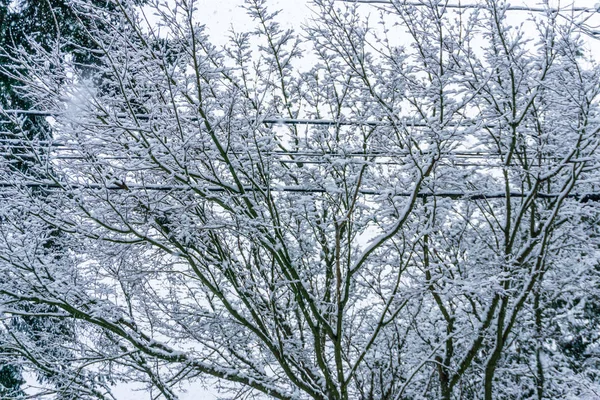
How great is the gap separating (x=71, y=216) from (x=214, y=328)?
7.77 ft

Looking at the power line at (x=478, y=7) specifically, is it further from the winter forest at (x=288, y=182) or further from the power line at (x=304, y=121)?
the power line at (x=304, y=121)

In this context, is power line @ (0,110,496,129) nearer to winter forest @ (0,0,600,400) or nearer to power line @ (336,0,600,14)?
winter forest @ (0,0,600,400)

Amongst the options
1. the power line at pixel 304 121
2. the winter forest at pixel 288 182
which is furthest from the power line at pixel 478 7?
the power line at pixel 304 121

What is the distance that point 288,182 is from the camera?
6.43m

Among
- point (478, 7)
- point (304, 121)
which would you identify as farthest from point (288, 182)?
point (478, 7)

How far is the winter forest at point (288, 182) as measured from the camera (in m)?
4.68

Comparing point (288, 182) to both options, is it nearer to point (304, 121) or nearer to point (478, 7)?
point (304, 121)

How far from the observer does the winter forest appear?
468 centimetres

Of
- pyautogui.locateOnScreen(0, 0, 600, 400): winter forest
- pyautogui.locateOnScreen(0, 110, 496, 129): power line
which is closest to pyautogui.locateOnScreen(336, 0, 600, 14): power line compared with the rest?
pyautogui.locateOnScreen(0, 0, 600, 400): winter forest

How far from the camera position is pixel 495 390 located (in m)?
8.64

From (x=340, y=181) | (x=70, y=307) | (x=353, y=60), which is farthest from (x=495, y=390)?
(x=70, y=307)

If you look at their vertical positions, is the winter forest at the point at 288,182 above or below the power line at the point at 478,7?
below

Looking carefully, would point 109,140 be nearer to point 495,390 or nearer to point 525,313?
point 525,313

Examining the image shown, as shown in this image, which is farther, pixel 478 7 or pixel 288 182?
pixel 288 182
